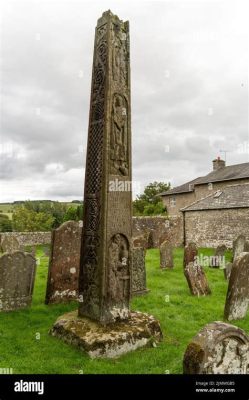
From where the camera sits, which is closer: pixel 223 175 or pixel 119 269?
pixel 119 269

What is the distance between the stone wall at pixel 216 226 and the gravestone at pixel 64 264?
12827mm

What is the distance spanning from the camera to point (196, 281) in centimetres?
984

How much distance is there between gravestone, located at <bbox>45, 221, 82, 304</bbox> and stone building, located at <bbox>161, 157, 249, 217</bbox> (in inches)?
914

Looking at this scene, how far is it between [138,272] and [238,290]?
115 inches

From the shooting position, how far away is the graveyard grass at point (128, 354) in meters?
5.23

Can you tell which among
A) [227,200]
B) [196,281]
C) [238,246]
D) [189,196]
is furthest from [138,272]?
[189,196]

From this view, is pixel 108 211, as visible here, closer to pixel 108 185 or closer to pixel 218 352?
pixel 108 185

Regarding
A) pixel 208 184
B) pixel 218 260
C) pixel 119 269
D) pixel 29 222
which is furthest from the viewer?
pixel 29 222

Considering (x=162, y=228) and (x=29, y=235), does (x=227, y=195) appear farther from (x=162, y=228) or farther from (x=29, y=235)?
(x=29, y=235)

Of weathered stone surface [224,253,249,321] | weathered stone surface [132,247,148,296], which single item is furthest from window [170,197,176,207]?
weathered stone surface [224,253,249,321]

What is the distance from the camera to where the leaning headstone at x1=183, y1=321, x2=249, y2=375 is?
3.76 m

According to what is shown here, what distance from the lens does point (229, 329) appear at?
154 inches
